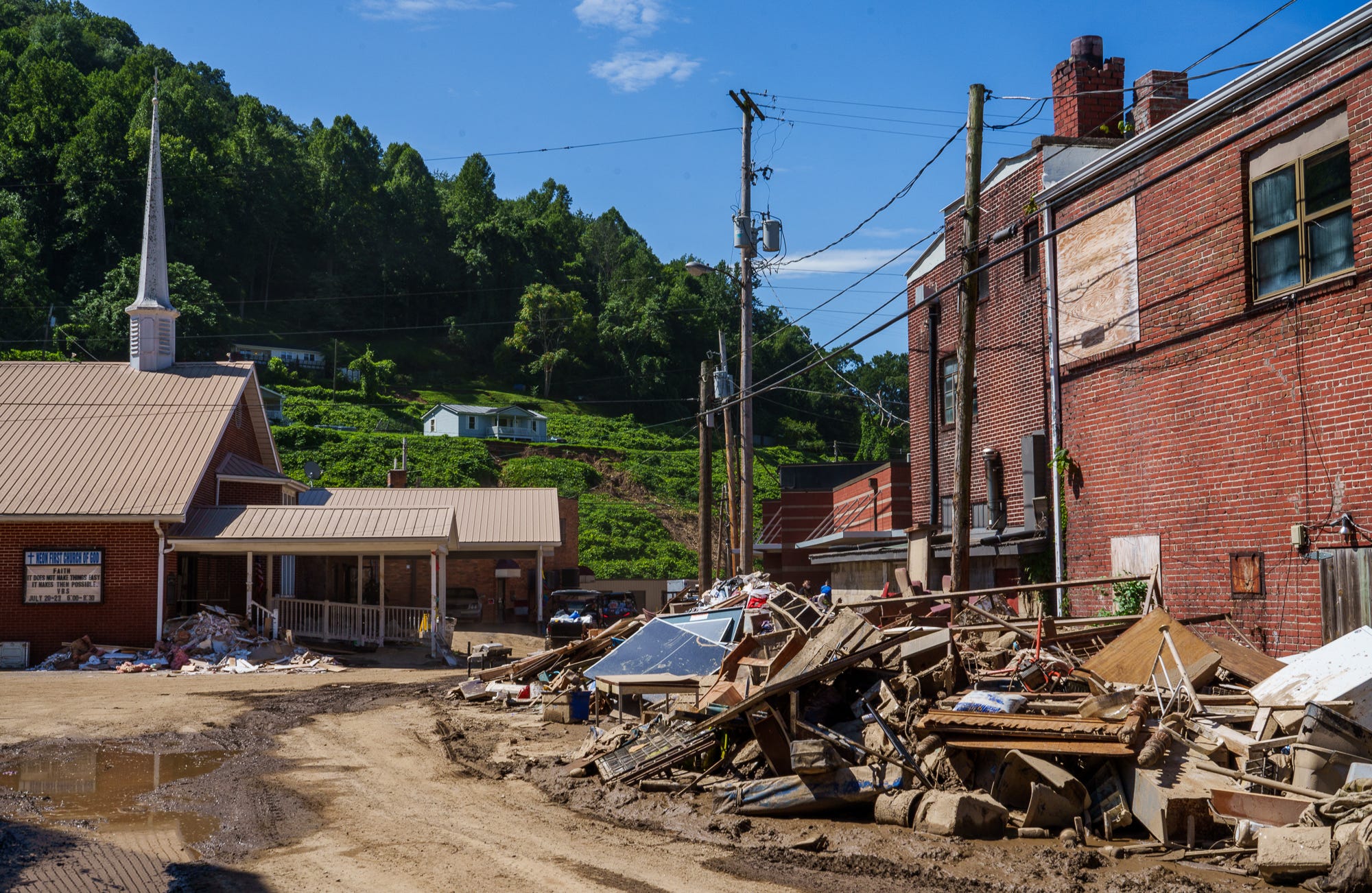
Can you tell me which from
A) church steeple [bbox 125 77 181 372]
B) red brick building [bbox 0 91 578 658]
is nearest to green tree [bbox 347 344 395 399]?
red brick building [bbox 0 91 578 658]

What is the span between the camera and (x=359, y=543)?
92.4ft

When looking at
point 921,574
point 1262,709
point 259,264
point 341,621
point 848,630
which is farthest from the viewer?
point 259,264

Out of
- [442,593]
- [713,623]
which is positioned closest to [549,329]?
[442,593]

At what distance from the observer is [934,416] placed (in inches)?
946

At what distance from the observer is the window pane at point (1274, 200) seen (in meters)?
13.5

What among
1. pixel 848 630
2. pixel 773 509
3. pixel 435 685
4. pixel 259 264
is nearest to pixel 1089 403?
pixel 848 630

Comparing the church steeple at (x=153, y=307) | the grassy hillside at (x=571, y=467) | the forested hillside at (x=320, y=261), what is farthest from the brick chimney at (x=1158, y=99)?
the forested hillside at (x=320, y=261)

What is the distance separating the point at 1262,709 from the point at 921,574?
12575 mm

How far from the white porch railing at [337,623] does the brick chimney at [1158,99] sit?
2017 centimetres

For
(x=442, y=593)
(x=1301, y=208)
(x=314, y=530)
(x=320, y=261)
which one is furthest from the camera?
(x=320, y=261)

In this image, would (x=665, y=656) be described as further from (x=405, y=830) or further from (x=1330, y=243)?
(x=1330, y=243)

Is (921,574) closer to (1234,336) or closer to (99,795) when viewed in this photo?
(1234,336)

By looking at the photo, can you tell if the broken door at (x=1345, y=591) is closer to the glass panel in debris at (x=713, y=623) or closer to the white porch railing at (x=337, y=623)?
the glass panel in debris at (x=713, y=623)

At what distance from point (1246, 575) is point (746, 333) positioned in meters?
13.0
